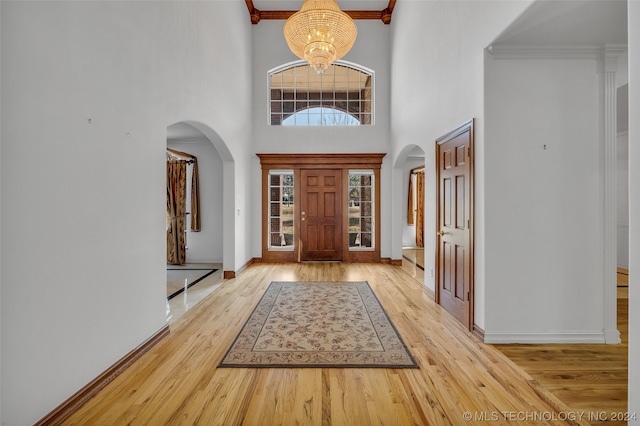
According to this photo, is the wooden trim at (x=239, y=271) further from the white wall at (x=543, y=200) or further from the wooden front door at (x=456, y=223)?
the white wall at (x=543, y=200)

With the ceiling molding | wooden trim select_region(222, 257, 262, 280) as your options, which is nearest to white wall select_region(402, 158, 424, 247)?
the ceiling molding

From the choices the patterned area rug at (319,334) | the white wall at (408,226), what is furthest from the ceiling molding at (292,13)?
the patterned area rug at (319,334)

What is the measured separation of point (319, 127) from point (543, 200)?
480cm

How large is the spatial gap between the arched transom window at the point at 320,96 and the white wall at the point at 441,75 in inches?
36.7

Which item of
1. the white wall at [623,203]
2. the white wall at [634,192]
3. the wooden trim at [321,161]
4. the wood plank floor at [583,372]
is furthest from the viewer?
the wooden trim at [321,161]

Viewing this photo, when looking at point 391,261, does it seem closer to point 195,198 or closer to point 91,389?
point 195,198

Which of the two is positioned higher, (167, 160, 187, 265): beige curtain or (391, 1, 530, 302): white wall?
(391, 1, 530, 302): white wall

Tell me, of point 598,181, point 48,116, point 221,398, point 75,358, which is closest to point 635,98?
point 598,181

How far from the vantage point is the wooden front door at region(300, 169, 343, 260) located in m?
6.72

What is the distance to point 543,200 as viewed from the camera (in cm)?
272

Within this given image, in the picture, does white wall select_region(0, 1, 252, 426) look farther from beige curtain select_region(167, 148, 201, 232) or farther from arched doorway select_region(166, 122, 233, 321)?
beige curtain select_region(167, 148, 201, 232)

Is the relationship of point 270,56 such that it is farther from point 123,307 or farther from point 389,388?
point 389,388

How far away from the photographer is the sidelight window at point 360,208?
22.2 ft

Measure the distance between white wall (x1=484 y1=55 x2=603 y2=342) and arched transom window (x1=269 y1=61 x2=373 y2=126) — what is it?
4.30 m
